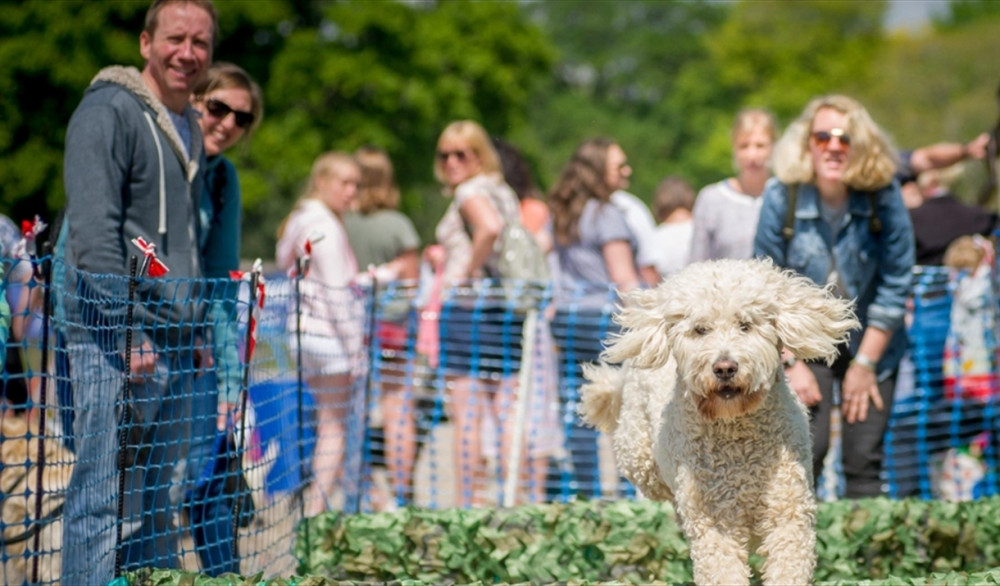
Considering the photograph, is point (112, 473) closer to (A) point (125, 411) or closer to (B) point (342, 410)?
(A) point (125, 411)

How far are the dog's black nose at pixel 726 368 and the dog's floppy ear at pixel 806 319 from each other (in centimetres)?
29

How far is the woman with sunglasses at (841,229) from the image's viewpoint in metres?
4.98

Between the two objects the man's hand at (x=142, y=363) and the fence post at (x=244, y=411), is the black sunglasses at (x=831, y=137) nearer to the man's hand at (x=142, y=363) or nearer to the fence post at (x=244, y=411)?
the fence post at (x=244, y=411)

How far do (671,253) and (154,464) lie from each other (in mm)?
4564

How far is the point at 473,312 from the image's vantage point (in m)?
7.43

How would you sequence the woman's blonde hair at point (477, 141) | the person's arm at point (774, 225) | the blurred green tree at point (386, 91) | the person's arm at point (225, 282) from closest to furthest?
the person's arm at point (225, 282)
the person's arm at point (774, 225)
the woman's blonde hair at point (477, 141)
the blurred green tree at point (386, 91)

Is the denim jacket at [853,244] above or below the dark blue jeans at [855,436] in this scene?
above

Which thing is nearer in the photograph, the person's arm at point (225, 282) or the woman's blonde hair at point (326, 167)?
the person's arm at point (225, 282)

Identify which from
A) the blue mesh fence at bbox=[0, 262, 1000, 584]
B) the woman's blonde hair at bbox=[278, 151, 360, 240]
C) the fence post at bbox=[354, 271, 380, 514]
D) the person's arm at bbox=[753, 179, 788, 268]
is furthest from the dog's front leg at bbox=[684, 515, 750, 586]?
the woman's blonde hair at bbox=[278, 151, 360, 240]

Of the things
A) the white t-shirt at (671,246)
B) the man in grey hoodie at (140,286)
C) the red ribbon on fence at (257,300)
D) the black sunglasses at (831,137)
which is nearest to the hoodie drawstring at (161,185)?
the man in grey hoodie at (140,286)

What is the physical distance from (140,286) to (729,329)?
79.9 inches

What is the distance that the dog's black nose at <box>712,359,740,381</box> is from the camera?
350cm

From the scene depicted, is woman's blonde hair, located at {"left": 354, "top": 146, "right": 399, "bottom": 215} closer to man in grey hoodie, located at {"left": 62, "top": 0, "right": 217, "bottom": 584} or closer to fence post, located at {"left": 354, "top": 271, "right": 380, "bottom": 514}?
fence post, located at {"left": 354, "top": 271, "right": 380, "bottom": 514}

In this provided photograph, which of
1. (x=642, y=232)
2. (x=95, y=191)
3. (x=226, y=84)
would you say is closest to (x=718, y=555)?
(x=95, y=191)
